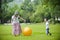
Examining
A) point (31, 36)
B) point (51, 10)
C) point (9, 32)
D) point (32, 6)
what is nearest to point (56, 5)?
point (51, 10)

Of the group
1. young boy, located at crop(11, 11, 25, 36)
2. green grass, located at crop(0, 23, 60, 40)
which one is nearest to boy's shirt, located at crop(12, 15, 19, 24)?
young boy, located at crop(11, 11, 25, 36)

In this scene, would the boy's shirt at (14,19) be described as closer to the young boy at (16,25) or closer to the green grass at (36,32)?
the young boy at (16,25)

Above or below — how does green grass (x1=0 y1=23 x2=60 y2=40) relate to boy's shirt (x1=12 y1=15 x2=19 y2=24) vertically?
below

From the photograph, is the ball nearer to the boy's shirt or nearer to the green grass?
the green grass

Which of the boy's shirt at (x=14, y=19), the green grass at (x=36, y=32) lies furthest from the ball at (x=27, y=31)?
the boy's shirt at (x=14, y=19)

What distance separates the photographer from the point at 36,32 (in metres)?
4.09

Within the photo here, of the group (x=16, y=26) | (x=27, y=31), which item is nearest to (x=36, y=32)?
(x=27, y=31)

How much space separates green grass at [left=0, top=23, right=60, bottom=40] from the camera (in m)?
4.05

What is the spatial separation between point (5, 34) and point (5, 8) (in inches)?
17.8

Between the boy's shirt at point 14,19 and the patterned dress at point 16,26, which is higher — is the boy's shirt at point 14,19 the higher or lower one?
the higher one

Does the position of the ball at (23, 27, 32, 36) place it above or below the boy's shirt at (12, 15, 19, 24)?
below

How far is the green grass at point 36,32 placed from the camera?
405 cm

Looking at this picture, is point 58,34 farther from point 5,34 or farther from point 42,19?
point 5,34

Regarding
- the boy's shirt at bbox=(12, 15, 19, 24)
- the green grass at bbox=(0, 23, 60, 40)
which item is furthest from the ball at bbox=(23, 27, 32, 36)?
the boy's shirt at bbox=(12, 15, 19, 24)
